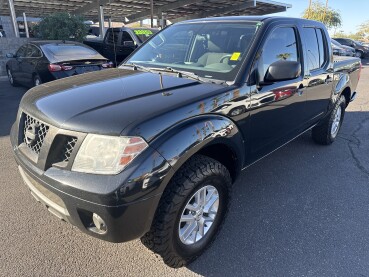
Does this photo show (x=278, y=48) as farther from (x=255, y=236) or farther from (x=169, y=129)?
(x=255, y=236)

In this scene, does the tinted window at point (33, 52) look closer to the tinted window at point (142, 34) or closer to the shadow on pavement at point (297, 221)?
the tinted window at point (142, 34)

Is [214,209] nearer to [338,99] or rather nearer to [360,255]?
[360,255]

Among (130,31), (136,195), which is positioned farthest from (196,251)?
(130,31)

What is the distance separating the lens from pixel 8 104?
7.20 m

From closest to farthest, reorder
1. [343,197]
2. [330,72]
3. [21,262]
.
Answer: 1. [21,262]
2. [343,197]
3. [330,72]

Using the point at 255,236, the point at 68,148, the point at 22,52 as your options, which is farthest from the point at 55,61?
the point at 255,236

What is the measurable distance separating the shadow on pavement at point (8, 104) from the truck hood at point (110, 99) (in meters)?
3.25

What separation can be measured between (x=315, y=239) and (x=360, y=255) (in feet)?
1.14

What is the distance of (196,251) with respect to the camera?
7.66ft

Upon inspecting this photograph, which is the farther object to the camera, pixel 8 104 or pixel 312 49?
pixel 8 104

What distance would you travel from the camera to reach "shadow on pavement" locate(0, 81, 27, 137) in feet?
18.1

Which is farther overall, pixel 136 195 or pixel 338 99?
pixel 338 99

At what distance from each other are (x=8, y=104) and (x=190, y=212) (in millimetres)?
6643

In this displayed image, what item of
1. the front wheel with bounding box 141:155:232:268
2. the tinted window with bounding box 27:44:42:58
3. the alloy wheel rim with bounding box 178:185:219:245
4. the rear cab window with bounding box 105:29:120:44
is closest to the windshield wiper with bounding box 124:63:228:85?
the front wheel with bounding box 141:155:232:268
